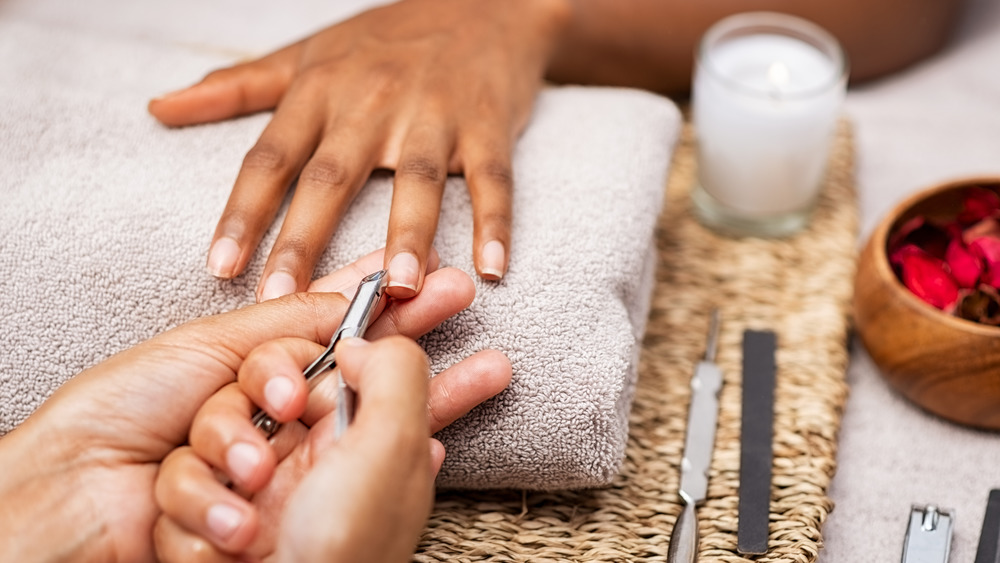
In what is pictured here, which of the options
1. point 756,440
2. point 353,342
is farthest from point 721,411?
point 353,342

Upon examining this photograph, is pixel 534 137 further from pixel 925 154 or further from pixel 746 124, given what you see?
pixel 925 154

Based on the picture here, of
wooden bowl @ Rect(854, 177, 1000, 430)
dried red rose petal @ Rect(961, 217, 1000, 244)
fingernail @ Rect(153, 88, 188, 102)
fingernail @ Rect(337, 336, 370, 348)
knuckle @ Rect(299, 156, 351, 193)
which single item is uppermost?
fingernail @ Rect(153, 88, 188, 102)

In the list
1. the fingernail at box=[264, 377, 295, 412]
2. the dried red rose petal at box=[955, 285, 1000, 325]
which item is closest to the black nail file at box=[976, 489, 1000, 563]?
the dried red rose petal at box=[955, 285, 1000, 325]

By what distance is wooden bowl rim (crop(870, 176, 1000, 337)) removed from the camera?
0.67 metres

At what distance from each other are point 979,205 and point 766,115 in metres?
0.19

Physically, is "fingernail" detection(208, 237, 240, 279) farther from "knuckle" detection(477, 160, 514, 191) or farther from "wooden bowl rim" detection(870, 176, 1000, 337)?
"wooden bowl rim" detection(870, 176, 1000, 337)

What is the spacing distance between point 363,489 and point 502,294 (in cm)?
26

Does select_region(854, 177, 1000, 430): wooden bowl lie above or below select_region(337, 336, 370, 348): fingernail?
below

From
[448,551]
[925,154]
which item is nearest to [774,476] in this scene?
[448,551]

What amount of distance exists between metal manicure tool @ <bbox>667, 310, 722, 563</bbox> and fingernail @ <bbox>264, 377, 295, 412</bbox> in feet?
1.01

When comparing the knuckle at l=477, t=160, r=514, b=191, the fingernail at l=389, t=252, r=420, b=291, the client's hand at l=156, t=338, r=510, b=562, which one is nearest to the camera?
the client's hand at l=156, t=338, r=510, b=562

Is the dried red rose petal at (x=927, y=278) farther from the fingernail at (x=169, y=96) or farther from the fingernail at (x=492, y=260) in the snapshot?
the fingernail at (x=169, y=96)

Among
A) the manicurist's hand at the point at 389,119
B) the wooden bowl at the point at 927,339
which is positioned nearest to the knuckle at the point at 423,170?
the manicurist's hand at the point at 389,119

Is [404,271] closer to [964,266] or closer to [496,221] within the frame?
[496,221]
